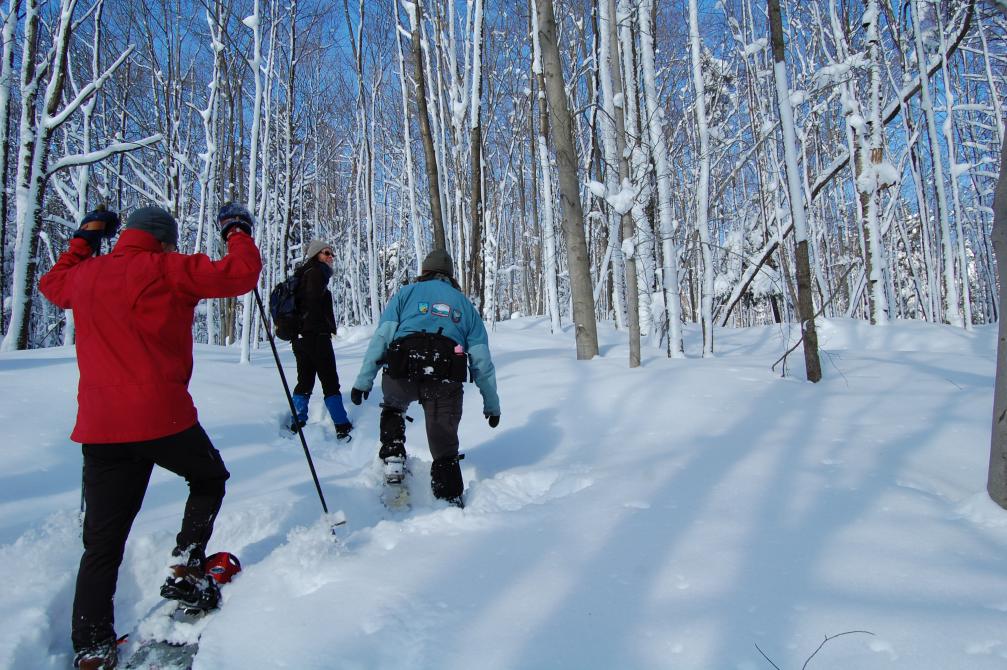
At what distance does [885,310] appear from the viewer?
35.9 ft

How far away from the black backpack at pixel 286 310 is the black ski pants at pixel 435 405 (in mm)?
2054

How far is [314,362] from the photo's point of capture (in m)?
5.03

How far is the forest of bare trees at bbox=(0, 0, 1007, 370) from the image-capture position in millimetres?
7645

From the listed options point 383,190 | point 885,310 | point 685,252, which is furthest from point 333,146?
point 885,310

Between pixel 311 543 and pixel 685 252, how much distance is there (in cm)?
1026

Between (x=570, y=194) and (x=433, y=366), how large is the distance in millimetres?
5104

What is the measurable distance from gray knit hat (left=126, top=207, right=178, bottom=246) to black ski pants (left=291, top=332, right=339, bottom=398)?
2793 mm

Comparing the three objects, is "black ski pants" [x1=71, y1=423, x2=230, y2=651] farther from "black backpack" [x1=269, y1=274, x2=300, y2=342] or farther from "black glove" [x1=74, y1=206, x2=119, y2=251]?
"black backpack" [x1=269, y1=274, x2=300, y2=342]

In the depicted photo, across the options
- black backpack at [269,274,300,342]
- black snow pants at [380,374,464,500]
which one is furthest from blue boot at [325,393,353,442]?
black snow pants at [380,374,464,500]

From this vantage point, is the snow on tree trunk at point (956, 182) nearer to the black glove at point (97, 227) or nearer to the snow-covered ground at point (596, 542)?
the snow-covered ground at point (596, 542)

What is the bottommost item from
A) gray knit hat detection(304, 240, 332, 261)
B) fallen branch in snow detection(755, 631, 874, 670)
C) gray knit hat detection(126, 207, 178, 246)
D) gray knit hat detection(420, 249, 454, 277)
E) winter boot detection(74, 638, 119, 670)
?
winter boot detection(74, 638, 119, 670)

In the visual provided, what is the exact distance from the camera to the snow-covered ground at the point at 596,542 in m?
1.74

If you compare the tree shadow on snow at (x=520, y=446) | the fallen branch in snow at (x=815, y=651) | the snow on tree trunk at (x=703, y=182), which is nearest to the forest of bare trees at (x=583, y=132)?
the snow on tree trunk at (x=703, y=182)

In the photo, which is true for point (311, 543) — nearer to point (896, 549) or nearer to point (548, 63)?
point (896, 549)
